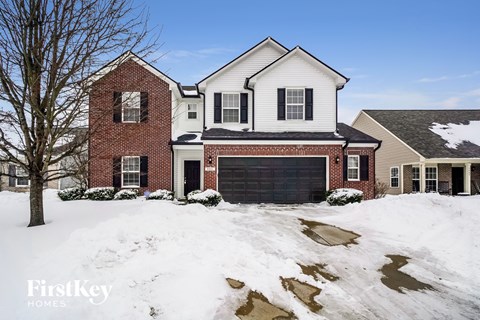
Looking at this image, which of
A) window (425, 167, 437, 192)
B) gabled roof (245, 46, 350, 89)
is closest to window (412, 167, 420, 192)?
window (425, 167, 437, 192)

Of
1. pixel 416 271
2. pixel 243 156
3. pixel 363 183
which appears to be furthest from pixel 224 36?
pixel 416 271

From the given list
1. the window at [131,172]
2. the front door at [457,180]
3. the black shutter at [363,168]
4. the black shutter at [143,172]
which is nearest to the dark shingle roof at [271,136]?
the black shutter at [363,168]

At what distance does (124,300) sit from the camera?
451cm

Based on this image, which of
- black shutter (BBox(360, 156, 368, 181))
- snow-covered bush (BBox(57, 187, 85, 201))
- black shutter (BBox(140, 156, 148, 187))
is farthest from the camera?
black shutter (BBox(360, 156, 368, 181))

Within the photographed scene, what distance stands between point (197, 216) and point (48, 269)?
180 inches

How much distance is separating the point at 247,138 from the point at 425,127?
17186mm

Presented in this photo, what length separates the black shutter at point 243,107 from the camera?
17672 millimetres

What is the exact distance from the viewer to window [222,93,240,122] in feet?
58.2

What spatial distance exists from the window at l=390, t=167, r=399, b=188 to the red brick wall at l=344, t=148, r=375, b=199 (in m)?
7.95

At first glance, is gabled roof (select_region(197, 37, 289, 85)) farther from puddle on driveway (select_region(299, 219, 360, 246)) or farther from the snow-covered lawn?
puddle on driveway (select_region(299, 219, 360, 246))

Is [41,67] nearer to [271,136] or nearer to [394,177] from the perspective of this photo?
[271,136]

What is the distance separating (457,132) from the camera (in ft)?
76.5

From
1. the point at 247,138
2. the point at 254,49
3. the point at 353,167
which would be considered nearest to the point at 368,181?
the point at 353,167

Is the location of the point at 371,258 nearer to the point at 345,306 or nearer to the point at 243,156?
the point at 345,306
